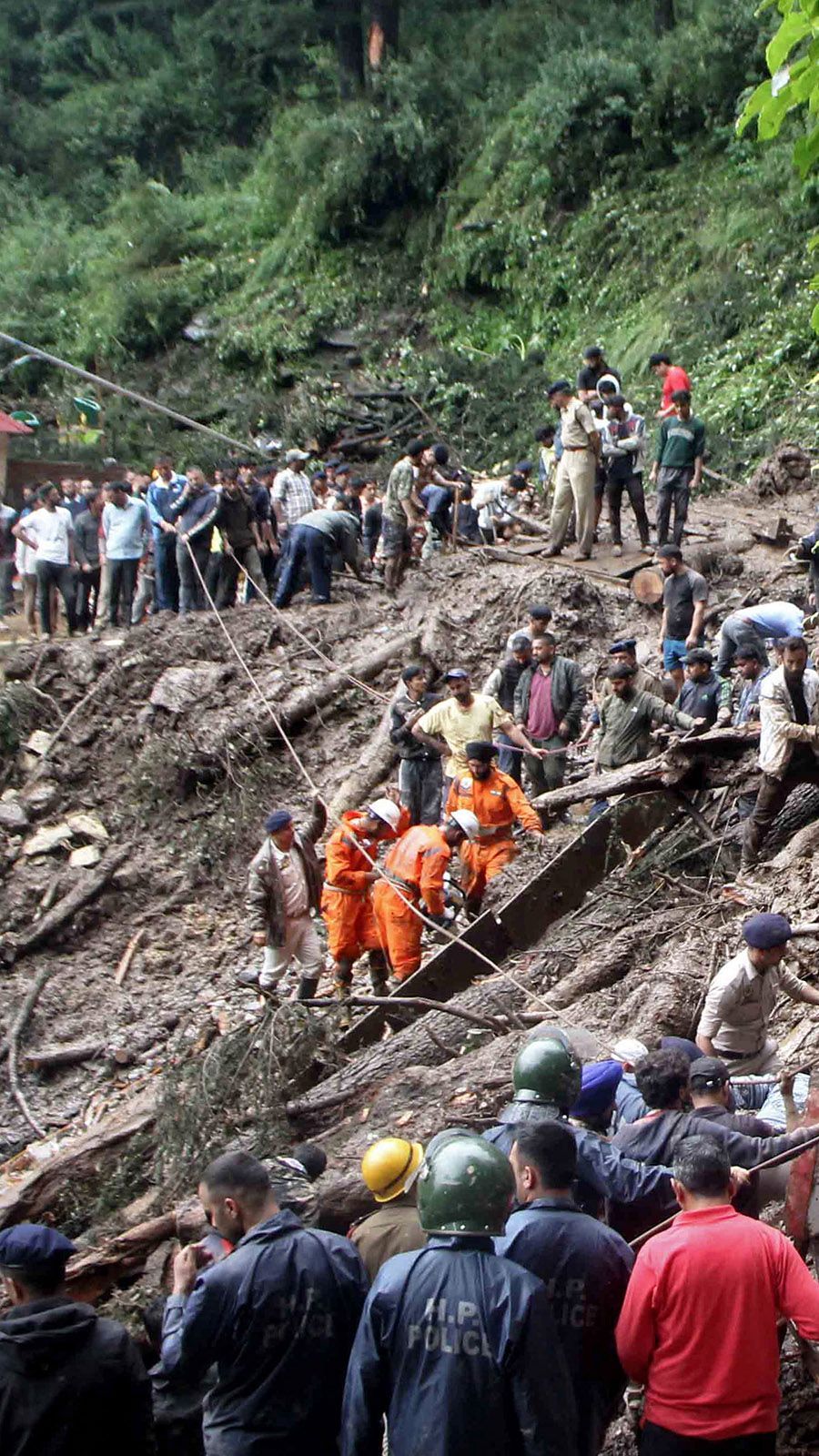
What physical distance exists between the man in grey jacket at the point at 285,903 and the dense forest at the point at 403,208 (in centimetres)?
1038

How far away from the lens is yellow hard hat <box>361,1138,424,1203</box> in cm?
460

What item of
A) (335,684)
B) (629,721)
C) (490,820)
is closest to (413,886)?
(490,820)

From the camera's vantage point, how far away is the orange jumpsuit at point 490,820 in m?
10.4

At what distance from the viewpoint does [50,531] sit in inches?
648

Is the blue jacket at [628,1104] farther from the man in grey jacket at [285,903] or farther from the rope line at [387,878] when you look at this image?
the man in grey jacket at [285,903]

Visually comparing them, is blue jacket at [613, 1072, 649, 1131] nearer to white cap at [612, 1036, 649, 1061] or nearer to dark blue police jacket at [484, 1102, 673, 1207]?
white cap at [612, 1036, 649, 1061]

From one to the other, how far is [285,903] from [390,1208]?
5718mm

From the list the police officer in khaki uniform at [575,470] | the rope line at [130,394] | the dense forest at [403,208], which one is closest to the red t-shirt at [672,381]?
the police officer in khaki uniform at [575,470]

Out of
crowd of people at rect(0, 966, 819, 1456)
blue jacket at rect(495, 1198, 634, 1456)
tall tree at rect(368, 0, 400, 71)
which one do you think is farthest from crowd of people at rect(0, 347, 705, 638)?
tall tree at rect(368, 0, 400, 71)

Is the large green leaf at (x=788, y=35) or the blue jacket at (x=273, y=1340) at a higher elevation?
the large green leaf at (x=788, y=35)

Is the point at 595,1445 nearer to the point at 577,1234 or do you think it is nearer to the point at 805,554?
the point at 577,1234

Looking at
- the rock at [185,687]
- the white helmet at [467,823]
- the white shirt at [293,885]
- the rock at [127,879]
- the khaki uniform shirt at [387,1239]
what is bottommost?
the rock at [127,879]

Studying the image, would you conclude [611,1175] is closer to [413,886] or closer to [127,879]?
[413,886]

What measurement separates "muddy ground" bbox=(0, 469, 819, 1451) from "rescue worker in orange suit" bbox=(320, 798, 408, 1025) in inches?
30.5
